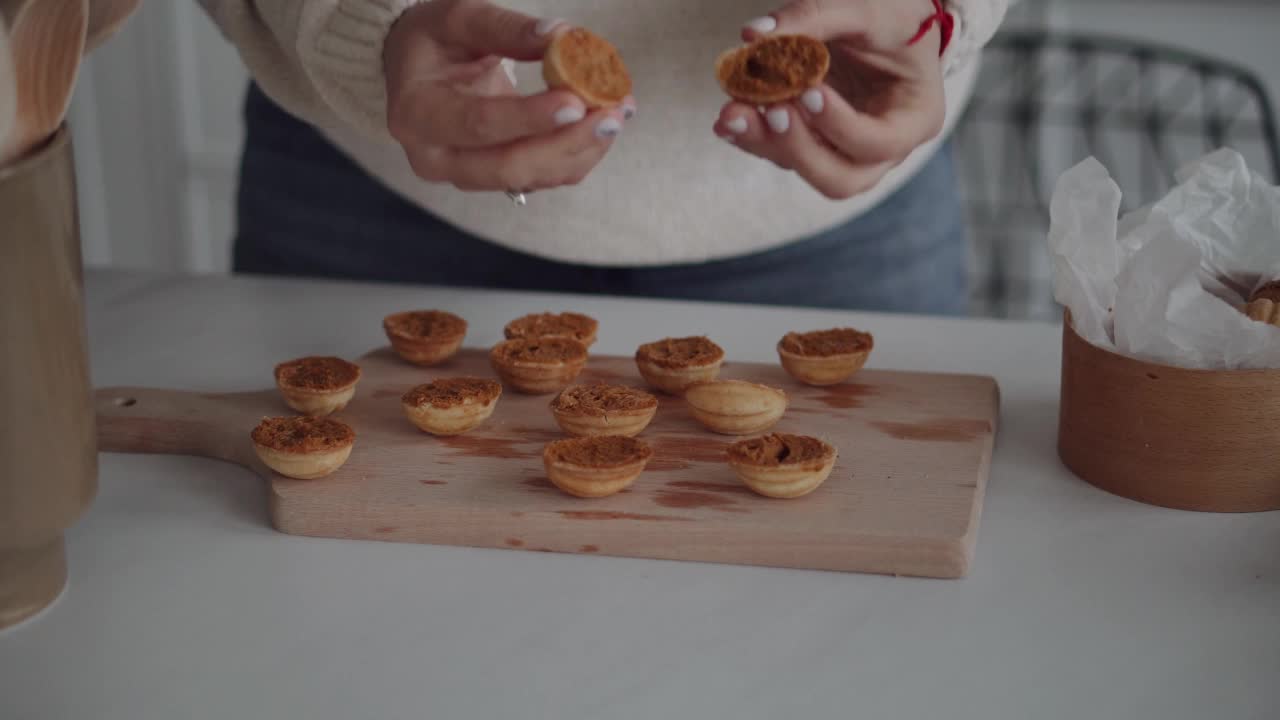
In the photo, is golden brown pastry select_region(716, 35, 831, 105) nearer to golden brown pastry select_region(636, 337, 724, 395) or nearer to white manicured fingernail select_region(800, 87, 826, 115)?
white manicured fingernail select_region(800, 87, 826, 115)

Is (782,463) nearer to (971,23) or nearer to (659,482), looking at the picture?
(659,482)

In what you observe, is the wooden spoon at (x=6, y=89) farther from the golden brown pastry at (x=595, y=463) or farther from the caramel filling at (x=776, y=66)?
the caramel filling at (x=776, y=66)

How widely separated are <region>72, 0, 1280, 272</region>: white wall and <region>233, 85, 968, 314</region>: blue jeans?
1990 millimetres

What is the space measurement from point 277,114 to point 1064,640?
1148mm

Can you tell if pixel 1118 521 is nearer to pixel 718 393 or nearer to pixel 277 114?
pixel 718 393

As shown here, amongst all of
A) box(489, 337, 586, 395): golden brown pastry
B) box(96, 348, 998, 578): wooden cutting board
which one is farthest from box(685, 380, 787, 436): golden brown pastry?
box(489, 337, 586, 395): golden brown pastry

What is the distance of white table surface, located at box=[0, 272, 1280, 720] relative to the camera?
2.42 feet

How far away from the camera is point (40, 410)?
727 millimetres

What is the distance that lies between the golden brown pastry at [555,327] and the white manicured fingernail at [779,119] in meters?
0.27

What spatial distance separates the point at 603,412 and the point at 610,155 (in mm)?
489

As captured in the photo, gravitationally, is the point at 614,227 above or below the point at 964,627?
above

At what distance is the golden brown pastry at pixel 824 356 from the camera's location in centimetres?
109

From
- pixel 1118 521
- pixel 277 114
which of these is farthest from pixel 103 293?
pixel 1118 521

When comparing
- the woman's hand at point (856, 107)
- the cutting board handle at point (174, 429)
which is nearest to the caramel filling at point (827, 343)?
the woman's hand at point (856, 107)
